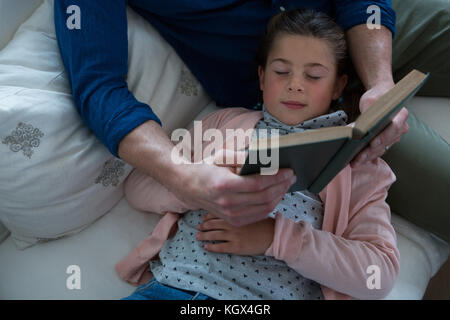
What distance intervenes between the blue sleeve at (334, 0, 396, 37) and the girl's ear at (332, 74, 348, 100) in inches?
6.0

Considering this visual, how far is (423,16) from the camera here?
115 cm

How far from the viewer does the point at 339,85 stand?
1.07 m

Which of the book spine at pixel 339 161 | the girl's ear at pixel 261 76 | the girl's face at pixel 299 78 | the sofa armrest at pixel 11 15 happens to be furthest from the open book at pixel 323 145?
the sofa armrest at pixel 11 15

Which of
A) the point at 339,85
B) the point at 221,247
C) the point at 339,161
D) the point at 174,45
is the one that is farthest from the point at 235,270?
the point at 174,45

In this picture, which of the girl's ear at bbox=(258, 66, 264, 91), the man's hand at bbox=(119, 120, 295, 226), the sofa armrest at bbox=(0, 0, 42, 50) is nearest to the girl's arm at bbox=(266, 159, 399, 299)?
the man's hand at bbox=(119, 120, 295, 226)

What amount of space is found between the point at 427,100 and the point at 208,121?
2.20ft

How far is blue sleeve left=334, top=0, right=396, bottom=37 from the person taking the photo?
1.09 m

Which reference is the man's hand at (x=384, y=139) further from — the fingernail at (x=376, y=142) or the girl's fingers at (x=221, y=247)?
the girl's fingers at (x=221, y=247)

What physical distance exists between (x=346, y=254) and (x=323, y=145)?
0.35 m

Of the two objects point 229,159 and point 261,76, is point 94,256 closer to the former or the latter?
point 229,159

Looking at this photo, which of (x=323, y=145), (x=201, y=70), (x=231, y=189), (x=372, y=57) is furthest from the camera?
(x=201, y=70)

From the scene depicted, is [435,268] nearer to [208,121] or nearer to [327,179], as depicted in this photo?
[327,179]

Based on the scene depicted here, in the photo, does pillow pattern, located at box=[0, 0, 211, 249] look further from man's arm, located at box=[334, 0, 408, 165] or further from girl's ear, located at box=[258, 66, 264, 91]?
Result: man's arm, located at box=[334, 0, 408, 165]

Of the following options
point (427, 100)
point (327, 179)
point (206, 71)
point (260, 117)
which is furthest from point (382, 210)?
point (206, 71)
